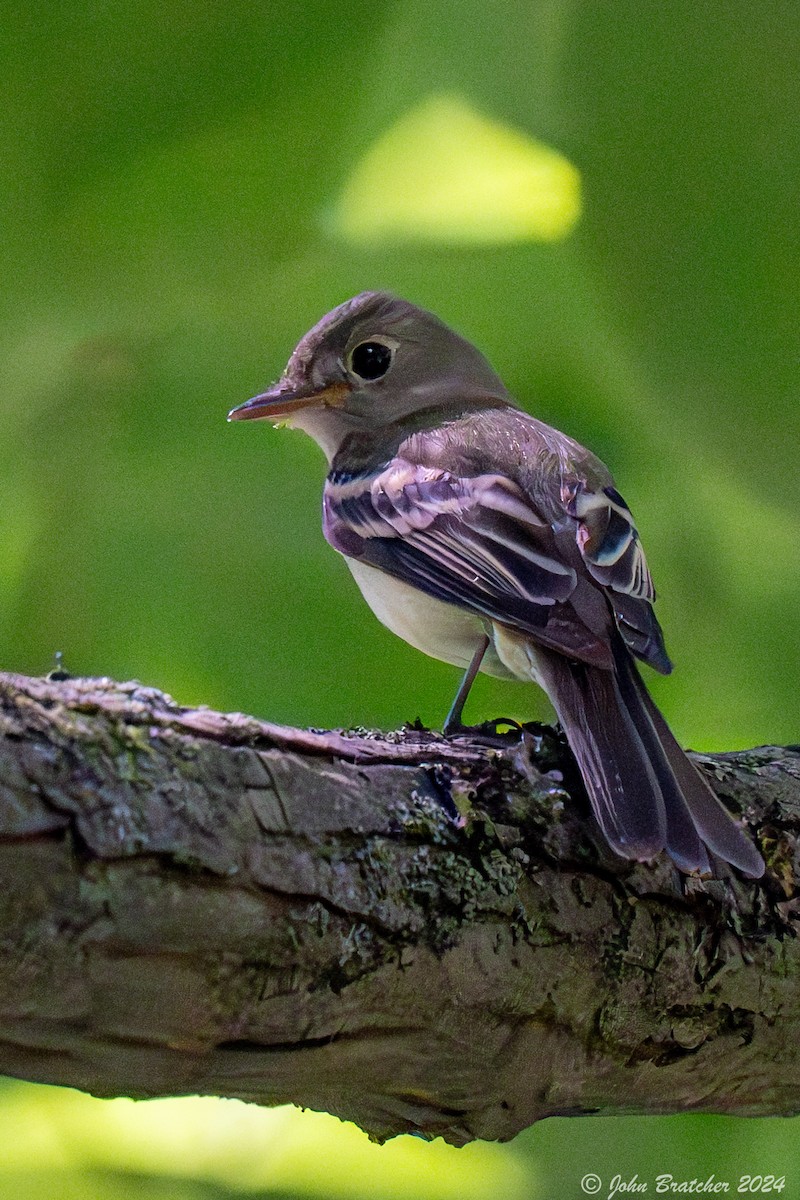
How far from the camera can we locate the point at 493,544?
1200mm

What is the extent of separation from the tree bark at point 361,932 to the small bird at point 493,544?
4 centimetres

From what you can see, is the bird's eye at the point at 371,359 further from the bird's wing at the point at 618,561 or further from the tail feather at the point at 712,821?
the tail feather at the point at 712,821

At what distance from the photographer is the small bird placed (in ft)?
3.41

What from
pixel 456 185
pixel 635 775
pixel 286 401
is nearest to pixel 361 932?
pixel 635 775

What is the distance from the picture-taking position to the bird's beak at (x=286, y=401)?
1.51 m

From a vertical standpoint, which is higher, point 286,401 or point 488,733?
point 286,401

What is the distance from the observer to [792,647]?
1.83 metres

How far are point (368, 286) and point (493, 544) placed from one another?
Result: 787 mm

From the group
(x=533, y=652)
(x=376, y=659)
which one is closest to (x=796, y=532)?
(x=376, y=659)

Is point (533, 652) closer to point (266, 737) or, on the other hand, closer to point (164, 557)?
point (266, 737)

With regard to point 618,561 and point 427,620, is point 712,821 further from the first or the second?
point 427,620

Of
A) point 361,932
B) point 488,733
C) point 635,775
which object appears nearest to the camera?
point 361,932

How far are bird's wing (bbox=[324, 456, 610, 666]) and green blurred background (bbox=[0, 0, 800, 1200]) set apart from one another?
0.41 metres

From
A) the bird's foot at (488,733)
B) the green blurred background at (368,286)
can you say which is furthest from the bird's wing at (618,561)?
the green blurred background at (368,286)
